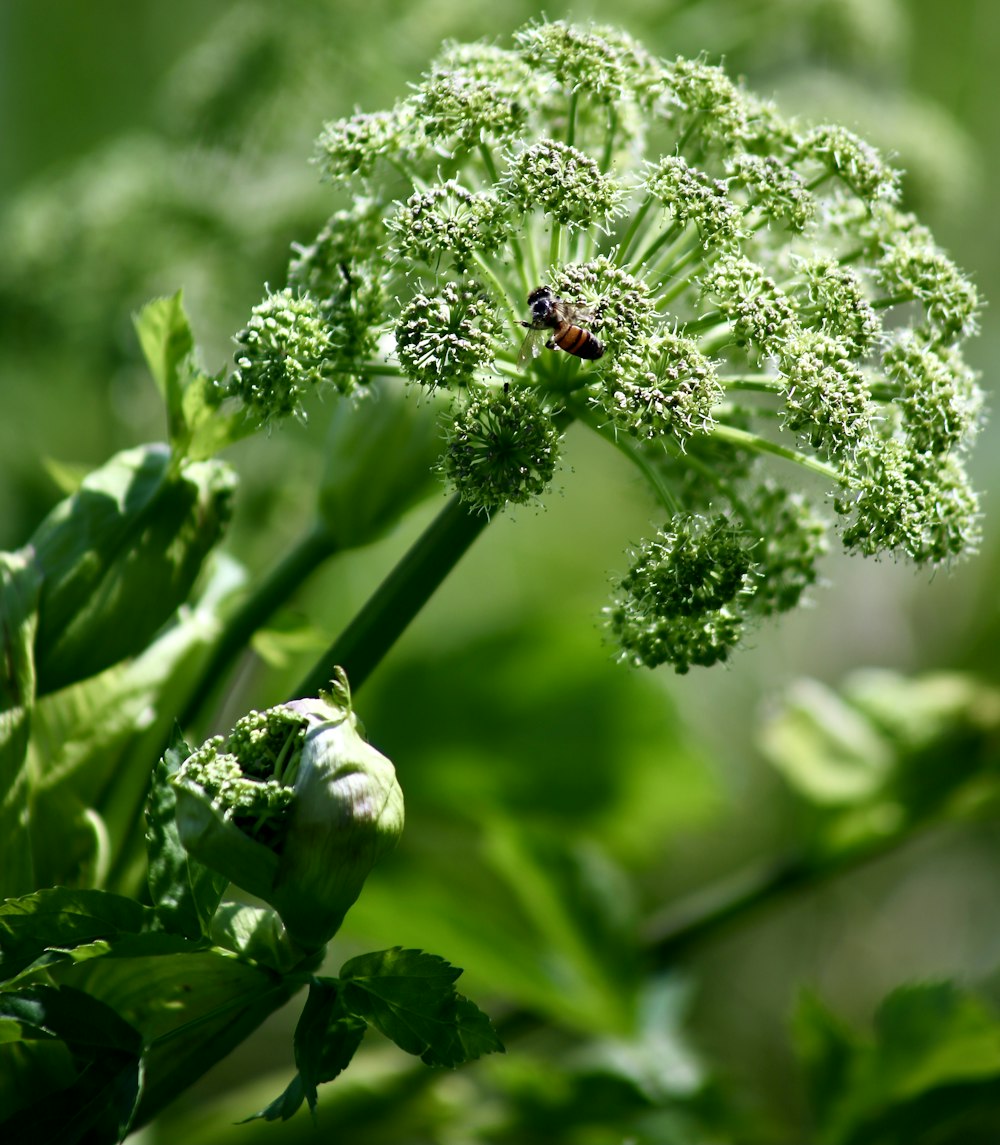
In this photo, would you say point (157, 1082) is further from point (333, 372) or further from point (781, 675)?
point (781, 675)

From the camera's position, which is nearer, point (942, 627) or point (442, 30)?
point (442, 30)

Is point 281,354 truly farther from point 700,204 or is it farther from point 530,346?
point 700,204

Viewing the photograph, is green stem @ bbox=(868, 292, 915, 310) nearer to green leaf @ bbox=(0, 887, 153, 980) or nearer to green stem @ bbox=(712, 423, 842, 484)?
green stem @ bbox=(712, 423, 842, 484)

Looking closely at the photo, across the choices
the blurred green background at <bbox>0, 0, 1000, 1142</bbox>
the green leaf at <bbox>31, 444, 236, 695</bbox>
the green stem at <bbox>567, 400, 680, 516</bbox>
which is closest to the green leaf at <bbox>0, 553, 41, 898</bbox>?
the green leaf at <bbox>31, 444, 236, 695</bbox>

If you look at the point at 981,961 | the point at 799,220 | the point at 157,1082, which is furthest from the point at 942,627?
the point at 157,1082

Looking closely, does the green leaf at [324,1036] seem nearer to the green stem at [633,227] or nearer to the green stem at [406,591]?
the green stem at [406,591]

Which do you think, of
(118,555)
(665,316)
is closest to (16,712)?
(118,555)
